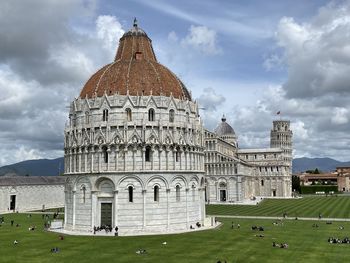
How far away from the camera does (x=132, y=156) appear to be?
58312mm

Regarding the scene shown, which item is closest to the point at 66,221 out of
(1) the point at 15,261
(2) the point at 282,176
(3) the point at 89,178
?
(3) the point at 89,178

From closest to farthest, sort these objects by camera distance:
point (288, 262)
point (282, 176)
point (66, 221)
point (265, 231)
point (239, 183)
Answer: point (288, 262) < point (265, 231) < point (66, 221) < point (239, 183) < point (282, 176)

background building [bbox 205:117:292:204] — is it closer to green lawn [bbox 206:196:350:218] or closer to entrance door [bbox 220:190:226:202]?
entrance door [bbox 220:190:226:202]

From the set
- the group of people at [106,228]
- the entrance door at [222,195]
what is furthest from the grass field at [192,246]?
the entrance door at [222,195]

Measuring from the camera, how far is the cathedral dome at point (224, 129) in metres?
173

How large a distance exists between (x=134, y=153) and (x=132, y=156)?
53cm

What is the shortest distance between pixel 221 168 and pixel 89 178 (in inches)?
2879

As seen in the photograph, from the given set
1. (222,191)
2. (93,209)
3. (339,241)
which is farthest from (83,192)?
(222,191)

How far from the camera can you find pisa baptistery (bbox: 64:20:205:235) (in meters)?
57.8

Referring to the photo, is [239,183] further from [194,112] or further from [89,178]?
[89,178]

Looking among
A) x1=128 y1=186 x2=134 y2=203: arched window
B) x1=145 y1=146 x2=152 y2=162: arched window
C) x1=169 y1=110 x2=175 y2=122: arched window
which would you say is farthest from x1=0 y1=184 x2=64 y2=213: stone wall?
x1=169 y1=110 x2=175 y2=122: arched window

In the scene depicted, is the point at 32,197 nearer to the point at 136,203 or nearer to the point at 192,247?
the point at 136,203

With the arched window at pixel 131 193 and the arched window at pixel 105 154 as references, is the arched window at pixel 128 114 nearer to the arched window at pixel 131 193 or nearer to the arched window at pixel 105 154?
the arched window at pixel 105 154

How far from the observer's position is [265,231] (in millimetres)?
56625
